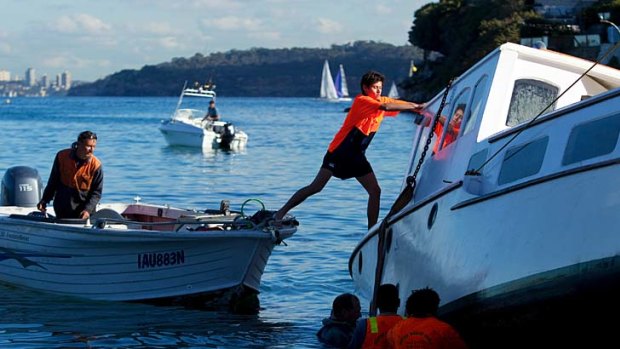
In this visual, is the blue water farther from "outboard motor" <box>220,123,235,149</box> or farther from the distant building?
the distant building

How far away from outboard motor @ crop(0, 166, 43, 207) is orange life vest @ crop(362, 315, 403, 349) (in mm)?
8072

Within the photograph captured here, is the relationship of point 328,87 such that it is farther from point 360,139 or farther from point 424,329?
Result: point 424,329

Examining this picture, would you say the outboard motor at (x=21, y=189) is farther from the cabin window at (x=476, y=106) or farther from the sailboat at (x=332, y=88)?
the sailboat at (x=332, y=88)

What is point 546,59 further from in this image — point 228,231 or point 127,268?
point 127,268

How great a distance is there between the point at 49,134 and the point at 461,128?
5970 centimetres

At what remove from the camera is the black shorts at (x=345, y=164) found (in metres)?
12.7

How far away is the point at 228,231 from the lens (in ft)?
44.3

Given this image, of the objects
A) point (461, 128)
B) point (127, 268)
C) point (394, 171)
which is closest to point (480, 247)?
point (461, 128)

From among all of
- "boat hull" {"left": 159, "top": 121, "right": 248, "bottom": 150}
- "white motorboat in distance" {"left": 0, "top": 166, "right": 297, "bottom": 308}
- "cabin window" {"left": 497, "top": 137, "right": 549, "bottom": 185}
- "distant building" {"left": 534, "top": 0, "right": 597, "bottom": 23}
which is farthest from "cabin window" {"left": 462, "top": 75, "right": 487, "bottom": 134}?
"distant building" {"left": 534, "top": 0, "right": 597, "bottom": 23}

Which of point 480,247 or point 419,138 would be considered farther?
point 419,138

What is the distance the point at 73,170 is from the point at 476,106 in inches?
214

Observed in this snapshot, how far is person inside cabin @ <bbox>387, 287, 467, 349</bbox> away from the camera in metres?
9.19

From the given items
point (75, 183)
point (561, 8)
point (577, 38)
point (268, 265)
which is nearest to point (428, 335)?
point (75, 183)

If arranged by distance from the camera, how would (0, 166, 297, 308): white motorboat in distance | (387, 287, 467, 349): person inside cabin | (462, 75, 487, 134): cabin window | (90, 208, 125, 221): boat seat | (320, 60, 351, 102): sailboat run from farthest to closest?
(320, 60, 351, 102): sailboat < (90, 208, 125, 221): boat seat < (0, 166, 297, 308): white motorboat in distance < (462, 75, 487, 134): cabin window < (387, 287, 467, 349): person inside cabin
